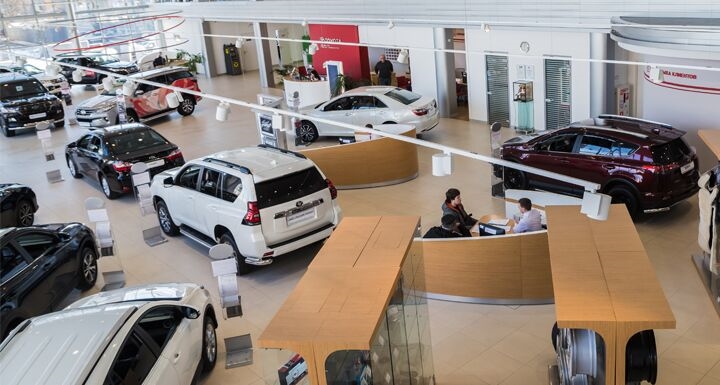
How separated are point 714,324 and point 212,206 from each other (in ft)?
21.0

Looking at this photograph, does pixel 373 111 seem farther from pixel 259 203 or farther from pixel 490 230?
pixel 490 230

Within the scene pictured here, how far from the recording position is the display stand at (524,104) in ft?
51.9

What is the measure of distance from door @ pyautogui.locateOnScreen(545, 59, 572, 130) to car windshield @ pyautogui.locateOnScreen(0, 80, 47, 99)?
14.2 metres

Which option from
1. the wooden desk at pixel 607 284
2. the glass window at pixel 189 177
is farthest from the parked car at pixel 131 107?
the wooden desk at pixel 607 284

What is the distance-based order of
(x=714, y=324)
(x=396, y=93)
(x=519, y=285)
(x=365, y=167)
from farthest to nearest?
(x=396, y=93) → (x=365, y=167) → (x=519, y=285) → (x=714, y=324)

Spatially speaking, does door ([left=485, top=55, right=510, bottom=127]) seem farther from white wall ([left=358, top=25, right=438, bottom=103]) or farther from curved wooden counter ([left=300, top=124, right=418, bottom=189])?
curved wooden counter ([left=300, top=124, right=418, bottom=189])

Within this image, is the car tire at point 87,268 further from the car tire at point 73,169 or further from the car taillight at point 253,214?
the car tire at point 73,169

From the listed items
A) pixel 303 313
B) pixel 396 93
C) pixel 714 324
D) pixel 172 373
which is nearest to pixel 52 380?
pixel 172 373

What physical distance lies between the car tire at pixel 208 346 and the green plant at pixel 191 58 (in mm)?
23401

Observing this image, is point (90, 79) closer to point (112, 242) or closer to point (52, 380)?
point (112, 242)

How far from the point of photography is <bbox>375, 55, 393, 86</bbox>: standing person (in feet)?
65.0

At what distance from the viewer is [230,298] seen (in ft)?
25.9

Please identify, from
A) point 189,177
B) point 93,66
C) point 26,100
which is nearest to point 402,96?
point 189,177

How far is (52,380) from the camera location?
5.68 meters
